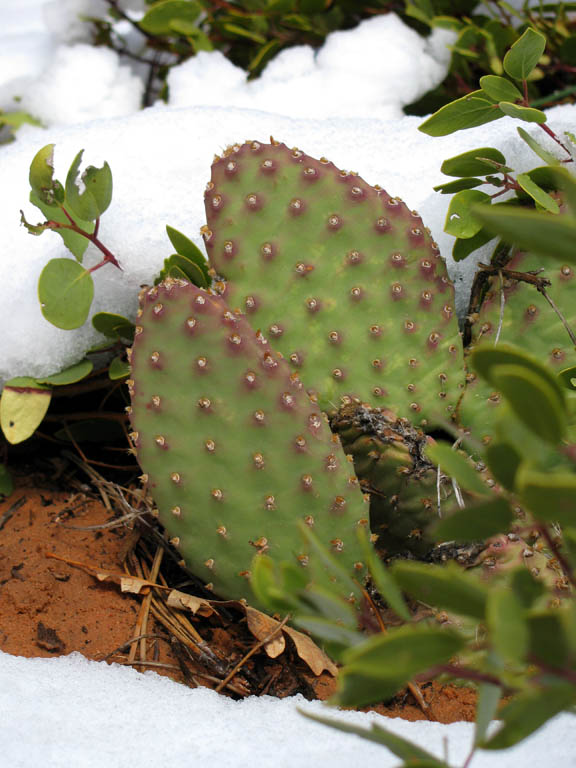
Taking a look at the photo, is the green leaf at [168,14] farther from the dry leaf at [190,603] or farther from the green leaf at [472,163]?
the dry leaf at [190,603]

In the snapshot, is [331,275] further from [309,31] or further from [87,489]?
[309,31]

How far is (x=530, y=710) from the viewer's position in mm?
353

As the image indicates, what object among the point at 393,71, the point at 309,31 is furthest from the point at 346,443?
the point at 309,31

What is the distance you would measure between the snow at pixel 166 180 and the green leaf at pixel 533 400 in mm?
325

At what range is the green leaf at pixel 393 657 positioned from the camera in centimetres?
34

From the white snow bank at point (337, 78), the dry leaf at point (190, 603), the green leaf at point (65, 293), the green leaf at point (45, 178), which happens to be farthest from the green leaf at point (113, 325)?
the white snow bank at point (337, 78)

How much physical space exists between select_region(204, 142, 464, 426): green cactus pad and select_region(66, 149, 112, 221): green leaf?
0.14m

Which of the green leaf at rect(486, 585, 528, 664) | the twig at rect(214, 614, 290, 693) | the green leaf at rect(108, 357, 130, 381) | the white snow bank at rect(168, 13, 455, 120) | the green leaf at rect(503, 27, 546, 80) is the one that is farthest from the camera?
the white snow bank at rect(168, 13, 455, 120)

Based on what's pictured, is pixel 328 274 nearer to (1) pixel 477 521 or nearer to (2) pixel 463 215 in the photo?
(2) pixel 463 215

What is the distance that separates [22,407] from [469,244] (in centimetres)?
59

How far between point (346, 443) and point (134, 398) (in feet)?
0.79

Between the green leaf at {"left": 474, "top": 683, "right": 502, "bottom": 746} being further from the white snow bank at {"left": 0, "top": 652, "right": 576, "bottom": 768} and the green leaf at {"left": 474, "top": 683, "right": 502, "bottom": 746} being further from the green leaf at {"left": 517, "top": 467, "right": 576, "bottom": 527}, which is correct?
the white snow bank at {"left": 0, "top": 652, "right": 576, "bottom": 768}

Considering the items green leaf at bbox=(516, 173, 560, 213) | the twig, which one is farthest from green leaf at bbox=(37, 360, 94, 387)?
green leaf at bbox=(516, 173, 560, 213)

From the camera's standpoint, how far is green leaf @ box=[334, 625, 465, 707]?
1.10 feet
